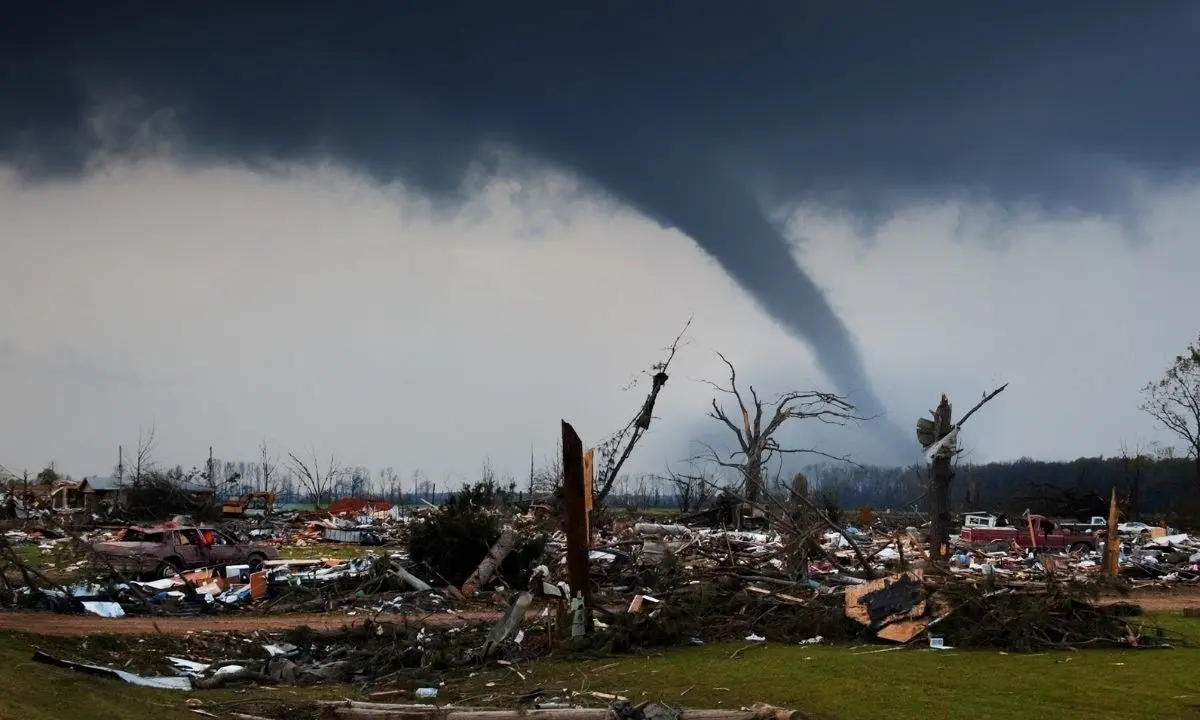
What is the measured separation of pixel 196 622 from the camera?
666 inches

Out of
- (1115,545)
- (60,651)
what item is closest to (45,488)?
(60,651)

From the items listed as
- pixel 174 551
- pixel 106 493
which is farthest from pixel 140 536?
pixel 106 493

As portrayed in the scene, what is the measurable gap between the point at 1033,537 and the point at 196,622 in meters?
26.2

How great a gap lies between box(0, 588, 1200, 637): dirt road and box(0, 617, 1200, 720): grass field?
6.86 feet

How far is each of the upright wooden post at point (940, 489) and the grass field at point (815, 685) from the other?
6321mm

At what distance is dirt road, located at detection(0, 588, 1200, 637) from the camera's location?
1516 cm

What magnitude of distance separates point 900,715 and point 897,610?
193 inches

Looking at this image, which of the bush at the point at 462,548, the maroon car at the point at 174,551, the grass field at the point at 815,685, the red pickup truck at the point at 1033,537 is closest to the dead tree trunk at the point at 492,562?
the bush at the point at 462,548

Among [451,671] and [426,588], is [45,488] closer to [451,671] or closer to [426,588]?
[426,588]

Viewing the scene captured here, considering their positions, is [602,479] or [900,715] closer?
[900,715]

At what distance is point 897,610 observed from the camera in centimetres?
1340

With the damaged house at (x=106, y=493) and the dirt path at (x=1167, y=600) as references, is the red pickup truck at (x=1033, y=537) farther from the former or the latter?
the damaged house at (x=106, y=493)

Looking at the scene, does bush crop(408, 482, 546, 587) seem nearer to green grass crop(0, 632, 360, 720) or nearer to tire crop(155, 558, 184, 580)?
tire crop(155, 558, 184, 580)

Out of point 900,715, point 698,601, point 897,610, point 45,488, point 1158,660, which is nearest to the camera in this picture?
point 900,715
